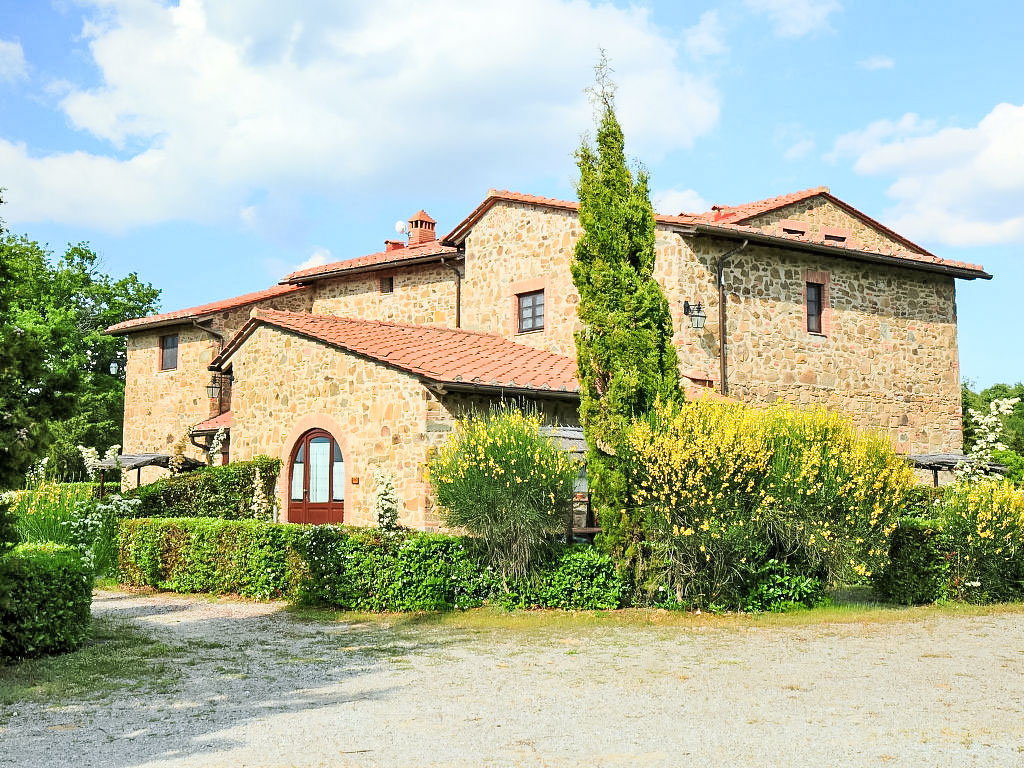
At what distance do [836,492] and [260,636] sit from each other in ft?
21.9

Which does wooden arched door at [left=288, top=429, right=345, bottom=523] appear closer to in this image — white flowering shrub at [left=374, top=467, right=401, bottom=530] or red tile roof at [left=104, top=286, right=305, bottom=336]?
white flowering shrub at [left=374, top=467, right=401, bottom=530]

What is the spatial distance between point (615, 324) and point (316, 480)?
19.3 ft

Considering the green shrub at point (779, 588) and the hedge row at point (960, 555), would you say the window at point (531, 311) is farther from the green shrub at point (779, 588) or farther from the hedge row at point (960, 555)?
the hedge row at point (960, 555)

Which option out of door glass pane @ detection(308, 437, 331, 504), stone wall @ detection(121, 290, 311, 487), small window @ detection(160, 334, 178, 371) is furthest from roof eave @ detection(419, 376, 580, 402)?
small window @ detection(160, 334, 178, 371)

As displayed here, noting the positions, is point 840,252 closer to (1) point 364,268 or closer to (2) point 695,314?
(2) point 695,314

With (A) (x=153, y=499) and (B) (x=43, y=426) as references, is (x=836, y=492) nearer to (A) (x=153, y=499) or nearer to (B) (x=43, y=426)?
(B) (x=43, y=426)

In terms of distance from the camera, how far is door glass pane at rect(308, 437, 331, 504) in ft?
49.9

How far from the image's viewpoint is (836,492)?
36.8 feet

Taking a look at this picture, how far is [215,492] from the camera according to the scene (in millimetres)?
15797

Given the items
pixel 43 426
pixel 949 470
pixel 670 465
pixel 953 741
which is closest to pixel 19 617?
pixel 43 426

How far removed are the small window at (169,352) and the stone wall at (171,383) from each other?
0.12 m

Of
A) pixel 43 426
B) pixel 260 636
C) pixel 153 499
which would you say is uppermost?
pixel 43 426

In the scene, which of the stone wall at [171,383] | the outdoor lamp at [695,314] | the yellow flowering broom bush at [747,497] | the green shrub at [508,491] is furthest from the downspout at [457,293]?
the yellow flowering broom bush at [747,497]

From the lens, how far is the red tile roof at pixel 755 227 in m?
17.1
